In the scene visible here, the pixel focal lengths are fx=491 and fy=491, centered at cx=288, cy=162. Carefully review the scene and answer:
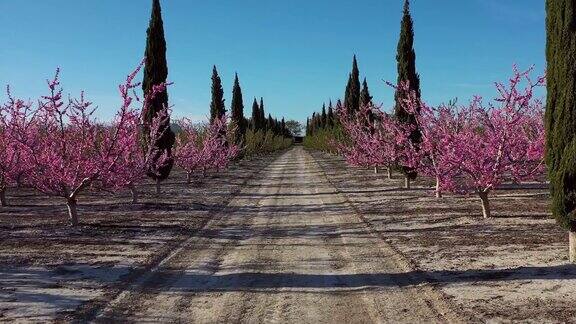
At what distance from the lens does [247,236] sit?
37.2 feet

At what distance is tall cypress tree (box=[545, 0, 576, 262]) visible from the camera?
25.5ft

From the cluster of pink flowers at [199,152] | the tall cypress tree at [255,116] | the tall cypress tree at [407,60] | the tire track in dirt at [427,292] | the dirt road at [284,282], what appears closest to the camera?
the tire track in dirt at [427,292]

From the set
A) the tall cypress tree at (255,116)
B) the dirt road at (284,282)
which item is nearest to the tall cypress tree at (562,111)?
the dirt road at (284,282)

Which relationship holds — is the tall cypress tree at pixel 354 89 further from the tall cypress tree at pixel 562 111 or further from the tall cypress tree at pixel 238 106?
the tall cypress tree at pixel 562 111

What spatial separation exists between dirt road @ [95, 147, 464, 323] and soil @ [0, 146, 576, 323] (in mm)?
28

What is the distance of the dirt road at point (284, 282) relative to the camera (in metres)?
5.93

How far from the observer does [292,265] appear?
8406 millimetres

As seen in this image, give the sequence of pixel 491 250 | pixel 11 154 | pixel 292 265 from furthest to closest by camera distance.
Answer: pixel 11 154, pixel 491 250, pixel 292 265

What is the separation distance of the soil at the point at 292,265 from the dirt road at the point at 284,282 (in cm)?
3

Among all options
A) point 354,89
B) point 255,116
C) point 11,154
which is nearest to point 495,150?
point 11,154

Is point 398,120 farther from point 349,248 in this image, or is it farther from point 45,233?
point 45,233

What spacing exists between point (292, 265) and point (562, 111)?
5.09 metres

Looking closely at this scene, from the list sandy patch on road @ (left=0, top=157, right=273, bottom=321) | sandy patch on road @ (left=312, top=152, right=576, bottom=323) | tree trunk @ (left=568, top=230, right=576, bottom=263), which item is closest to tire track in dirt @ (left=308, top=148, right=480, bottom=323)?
sandy patch on road @ (left=312, top=152, right=576, bottom=323)

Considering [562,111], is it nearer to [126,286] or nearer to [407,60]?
[126,286]
